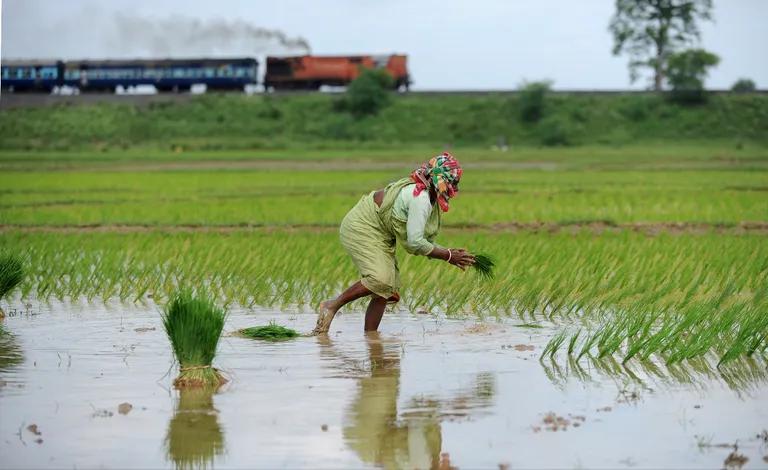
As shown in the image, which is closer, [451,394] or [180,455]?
[180,455]

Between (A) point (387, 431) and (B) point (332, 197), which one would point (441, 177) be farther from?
(B) point (332, 197)

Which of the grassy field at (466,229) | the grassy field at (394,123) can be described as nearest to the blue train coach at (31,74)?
the grassy field at (394,123)

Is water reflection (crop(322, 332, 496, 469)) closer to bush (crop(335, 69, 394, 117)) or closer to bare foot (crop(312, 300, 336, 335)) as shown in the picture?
bare foot (crop(312, 300, 336, 335))

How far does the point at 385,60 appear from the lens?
58469 mm

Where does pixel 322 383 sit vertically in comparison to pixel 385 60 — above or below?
below

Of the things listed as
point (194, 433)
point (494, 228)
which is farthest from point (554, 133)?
point (194, 433)

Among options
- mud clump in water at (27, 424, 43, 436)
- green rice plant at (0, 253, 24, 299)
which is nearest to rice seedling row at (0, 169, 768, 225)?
green rice plant at (0, 253, 24, 299)

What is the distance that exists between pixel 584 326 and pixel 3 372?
373cm

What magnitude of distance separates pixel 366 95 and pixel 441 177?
46458 millimetres

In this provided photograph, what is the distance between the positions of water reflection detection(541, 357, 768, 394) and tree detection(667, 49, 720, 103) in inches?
Result: 1895

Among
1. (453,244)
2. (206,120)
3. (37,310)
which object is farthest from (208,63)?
(37,310)

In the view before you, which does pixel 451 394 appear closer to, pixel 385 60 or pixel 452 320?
pixel 452 320

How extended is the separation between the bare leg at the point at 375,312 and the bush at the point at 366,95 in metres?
46.0

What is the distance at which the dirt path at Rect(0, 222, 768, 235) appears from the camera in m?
15.9
